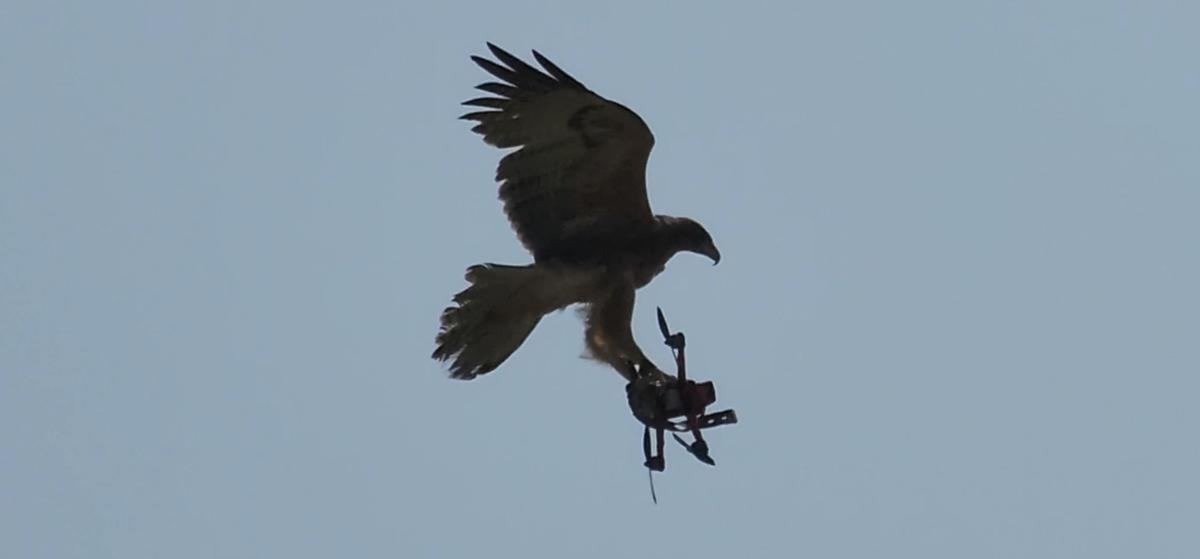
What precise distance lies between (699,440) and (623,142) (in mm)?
2419

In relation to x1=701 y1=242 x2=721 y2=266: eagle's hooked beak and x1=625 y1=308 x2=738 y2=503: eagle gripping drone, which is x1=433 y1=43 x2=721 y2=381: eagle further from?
x1=625 y1=308 x2=738 y2=503: eagle gripping drone

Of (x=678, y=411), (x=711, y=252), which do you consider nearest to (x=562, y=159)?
(x=711, y=252)

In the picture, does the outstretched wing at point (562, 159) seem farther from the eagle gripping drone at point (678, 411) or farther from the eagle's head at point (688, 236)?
the eagle gripping drone at point (678, 411)

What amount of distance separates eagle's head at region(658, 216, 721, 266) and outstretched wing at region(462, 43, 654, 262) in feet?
0.37

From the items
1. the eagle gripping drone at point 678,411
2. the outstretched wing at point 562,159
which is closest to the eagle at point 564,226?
the outstretched wing at point 562,159

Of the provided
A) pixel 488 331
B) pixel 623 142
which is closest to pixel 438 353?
pixel 488 331

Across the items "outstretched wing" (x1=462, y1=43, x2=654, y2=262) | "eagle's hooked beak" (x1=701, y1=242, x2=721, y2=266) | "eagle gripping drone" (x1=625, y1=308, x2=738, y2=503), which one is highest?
"outstretched wing" (x1=462, y1=43, x2=654, y2=262)

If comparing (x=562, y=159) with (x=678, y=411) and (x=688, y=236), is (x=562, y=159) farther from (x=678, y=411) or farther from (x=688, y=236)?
(x=678, y=411)

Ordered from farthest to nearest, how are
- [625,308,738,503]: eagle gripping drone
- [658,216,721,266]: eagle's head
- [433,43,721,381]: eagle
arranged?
[658,216,721,266]: eagle's head → [433,43,721,381]: eagle → [625,308,738,503]: eagle gripping drone

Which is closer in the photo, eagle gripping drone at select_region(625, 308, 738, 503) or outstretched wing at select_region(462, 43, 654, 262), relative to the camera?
eagle gripping drone at select_region(625, 308, 738, 503)

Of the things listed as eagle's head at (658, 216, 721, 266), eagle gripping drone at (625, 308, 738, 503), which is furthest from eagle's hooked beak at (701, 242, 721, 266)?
eagle gripping drone at (625, 308, 738, 503)

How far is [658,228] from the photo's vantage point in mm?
9156

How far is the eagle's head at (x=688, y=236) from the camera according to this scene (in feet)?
30.0

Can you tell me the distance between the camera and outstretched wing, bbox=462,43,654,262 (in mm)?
8875
